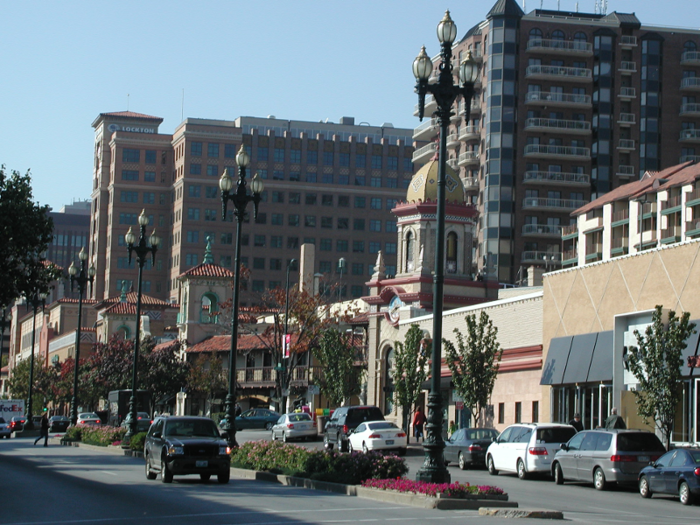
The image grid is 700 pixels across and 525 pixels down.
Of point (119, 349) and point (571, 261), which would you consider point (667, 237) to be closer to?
point (571, 261)

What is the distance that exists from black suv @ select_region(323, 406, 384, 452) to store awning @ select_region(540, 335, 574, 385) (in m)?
6.67

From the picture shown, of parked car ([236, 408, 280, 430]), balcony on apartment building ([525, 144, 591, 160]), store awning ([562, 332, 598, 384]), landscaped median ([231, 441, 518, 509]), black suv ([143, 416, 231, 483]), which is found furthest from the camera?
balcony on apartment building ([525, 144, 591, 160])

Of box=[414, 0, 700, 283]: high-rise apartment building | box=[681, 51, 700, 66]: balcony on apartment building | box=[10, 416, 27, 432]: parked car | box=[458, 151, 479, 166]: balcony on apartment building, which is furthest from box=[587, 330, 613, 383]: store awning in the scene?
box=[681, 51, 700, 66]: balcony on apartment building

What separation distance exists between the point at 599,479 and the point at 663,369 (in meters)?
5.45

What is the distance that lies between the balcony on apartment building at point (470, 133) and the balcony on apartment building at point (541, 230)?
32.3 feet

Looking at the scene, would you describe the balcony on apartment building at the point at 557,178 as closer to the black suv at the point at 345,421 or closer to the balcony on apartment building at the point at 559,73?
the balcony on apartment building at the point at 559,73

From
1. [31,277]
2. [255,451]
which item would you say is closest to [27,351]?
[31,277]

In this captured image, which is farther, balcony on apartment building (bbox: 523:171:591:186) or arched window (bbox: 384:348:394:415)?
balcony on apartment building (bbox: 523:171:591:186)

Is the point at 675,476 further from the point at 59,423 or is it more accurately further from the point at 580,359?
the point at 59,423

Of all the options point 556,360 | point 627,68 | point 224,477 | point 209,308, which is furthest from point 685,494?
point 627,68

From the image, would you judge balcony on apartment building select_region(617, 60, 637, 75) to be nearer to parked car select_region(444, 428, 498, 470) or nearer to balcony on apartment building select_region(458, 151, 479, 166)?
balcony on apartment building select_region(458, 151, 479, 166)

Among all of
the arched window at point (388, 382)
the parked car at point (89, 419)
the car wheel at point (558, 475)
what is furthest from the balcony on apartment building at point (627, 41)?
the car wheel at point (558, 475)

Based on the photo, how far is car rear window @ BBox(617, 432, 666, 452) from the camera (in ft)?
91.8

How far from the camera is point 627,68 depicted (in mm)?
102625
